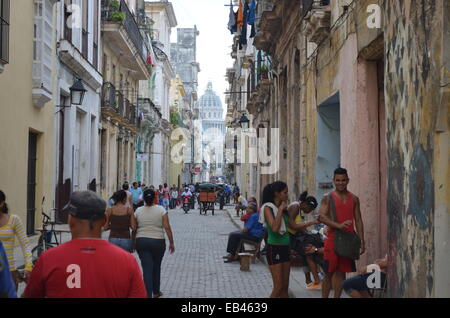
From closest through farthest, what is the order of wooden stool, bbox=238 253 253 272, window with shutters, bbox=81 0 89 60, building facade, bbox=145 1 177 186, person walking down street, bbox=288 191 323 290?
person walking down street, bbox=288 191 323 290 → wooden stool, bbox=238 253 253 272 → window with shutters, bbox=81 0 89 60 → building facade, bbox=145 1 177 186

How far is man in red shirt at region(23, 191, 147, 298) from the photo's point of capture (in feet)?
11.7

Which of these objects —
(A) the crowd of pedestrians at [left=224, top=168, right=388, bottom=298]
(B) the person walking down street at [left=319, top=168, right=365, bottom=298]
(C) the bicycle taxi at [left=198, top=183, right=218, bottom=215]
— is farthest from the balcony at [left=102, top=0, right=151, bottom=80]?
(B) the person walking down street at [left=319, top=168, right=365, bottom=298]

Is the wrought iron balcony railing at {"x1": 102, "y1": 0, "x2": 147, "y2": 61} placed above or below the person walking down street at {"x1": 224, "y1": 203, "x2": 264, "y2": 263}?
above

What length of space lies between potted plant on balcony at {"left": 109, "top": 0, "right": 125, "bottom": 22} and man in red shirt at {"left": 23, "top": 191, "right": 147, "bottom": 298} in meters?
22.9

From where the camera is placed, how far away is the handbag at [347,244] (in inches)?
288

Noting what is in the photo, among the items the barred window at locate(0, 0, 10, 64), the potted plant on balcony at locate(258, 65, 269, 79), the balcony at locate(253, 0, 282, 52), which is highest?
the balcony at locate(253, 0, 282, 52)

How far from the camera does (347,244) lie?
7328mm

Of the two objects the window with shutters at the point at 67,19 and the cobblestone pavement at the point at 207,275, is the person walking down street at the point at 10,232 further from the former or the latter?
the window with shutters at the point at 67,19

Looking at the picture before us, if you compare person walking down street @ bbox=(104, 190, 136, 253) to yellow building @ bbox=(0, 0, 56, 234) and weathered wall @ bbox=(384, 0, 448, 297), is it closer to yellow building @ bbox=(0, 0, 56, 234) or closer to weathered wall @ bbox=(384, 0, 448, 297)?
weathered wall @ bbox=(384, 0, 448, 297)

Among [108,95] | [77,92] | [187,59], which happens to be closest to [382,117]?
[77,92]

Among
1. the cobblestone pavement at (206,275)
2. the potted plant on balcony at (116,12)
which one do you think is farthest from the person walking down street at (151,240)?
the potted plant on balcony at (116,12)

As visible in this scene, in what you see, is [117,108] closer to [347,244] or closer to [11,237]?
[347,244]

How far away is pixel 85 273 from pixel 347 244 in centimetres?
423

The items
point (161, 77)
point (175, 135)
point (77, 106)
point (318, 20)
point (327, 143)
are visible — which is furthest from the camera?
point (175, 135)
